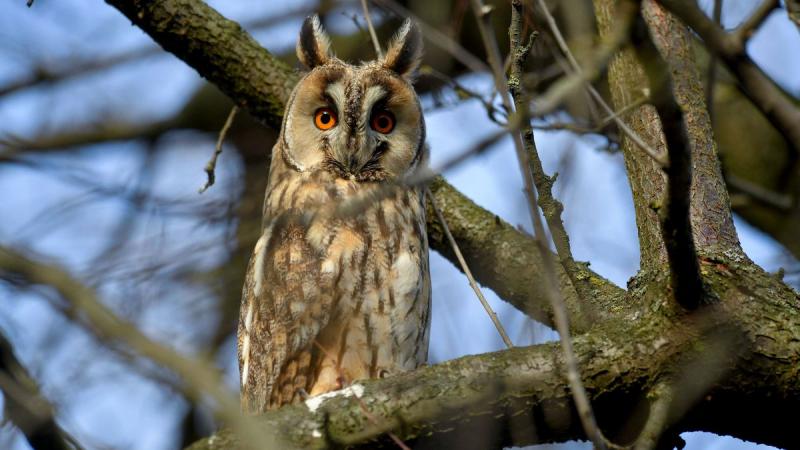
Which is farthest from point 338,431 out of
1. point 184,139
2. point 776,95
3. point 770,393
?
point 184,139

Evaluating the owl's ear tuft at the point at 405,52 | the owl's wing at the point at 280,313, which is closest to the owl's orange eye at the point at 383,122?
the owl's ear tuft at the point at 405,52

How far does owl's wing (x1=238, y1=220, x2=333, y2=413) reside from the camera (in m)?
3.02

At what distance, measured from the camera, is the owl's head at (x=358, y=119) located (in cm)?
329

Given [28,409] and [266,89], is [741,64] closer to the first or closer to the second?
[28,409]

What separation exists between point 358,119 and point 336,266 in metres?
0.56

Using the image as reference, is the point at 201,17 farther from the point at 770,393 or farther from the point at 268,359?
the point at 770,393

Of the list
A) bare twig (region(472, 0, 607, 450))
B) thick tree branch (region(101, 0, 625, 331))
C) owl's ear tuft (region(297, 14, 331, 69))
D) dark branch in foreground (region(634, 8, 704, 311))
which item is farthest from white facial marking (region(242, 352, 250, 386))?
bare twig (region(472, 0, 607, 450))

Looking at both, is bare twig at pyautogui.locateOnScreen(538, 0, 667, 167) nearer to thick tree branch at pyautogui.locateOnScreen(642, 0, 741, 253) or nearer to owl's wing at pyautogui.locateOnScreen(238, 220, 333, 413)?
thick tree branch at pyautogui.locateOnScreen(642, 0, 741, 253)

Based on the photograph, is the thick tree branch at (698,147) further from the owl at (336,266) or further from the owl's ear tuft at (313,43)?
the owl's ear tuft at (313,43)

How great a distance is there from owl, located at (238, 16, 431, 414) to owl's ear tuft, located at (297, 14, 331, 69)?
0.24 m

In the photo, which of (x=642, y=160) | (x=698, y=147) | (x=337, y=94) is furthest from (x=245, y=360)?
(x=698, y=147)

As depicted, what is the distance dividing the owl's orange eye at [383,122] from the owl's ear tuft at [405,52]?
24 centimetres

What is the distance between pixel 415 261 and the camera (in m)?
3.12

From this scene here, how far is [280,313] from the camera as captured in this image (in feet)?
10.0
